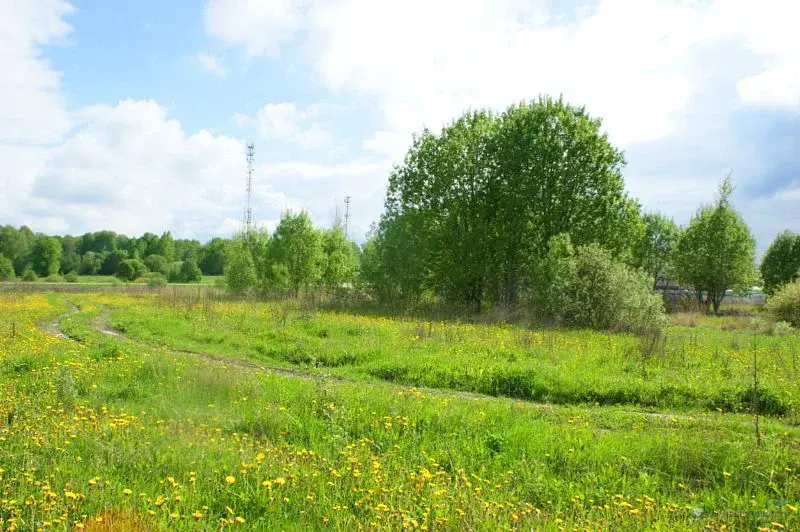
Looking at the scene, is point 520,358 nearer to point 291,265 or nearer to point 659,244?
point 291,265

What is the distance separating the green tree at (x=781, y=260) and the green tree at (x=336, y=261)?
41.7 metres

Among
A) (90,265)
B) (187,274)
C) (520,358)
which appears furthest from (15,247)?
(520,358)

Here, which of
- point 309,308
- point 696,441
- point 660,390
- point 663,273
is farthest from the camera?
point 663,273

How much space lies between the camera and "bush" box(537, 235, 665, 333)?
24516mm

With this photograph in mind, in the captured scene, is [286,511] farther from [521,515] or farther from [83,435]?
[83,435]

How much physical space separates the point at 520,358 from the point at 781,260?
5549 centimetres

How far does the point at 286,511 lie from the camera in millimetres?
5609

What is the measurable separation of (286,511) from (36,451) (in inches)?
133

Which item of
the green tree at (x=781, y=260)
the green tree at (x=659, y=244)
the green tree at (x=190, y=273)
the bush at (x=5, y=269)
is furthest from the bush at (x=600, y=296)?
the bush at (x=5, y=269)

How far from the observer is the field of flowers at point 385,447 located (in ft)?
18.0

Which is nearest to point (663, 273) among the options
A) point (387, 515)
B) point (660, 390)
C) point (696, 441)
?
point (660, 390)

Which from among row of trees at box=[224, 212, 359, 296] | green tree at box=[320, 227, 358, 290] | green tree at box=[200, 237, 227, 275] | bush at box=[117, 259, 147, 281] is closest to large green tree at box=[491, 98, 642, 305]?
row of trees at box=[224, 212, 359, 296]

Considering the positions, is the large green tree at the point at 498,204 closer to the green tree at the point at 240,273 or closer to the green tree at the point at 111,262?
the green tree at the point at 240,273

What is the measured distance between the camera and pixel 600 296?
988 inches
